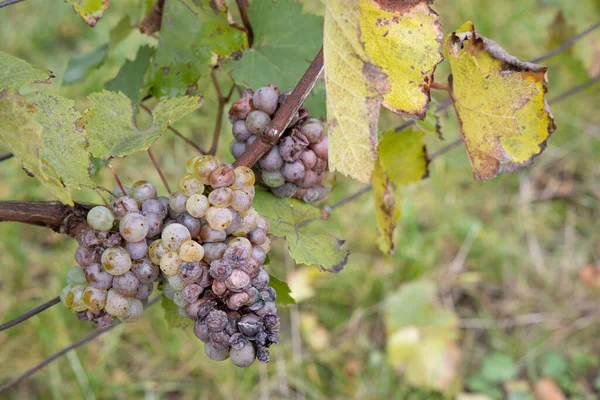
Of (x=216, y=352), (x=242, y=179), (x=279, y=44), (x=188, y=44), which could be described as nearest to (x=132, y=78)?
(x=188, y=44)

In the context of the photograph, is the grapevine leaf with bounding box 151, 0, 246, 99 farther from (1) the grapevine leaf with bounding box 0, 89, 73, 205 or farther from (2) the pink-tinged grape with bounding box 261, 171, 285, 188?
(1) the grapevine leaf with bounding box 0, 89, 73, 205

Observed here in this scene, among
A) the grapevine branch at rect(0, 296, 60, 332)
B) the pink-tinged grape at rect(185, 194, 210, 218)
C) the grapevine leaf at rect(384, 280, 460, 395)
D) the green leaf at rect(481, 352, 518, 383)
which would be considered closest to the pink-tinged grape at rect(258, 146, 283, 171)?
the pink-tinged grape at rect(185, 194, 210, 218)

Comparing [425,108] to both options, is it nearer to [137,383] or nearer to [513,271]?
[137,383]

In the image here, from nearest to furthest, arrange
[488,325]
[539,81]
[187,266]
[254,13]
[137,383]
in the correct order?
1. [187,266]
2. [539,81]
3. [254,13]
4. [137,383]
5. [488,325]

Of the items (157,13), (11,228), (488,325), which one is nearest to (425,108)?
(157,13)

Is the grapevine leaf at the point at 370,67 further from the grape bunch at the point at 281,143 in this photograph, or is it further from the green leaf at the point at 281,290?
the green leaf at the point at 281,290

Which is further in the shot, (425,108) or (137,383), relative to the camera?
(137,383)
